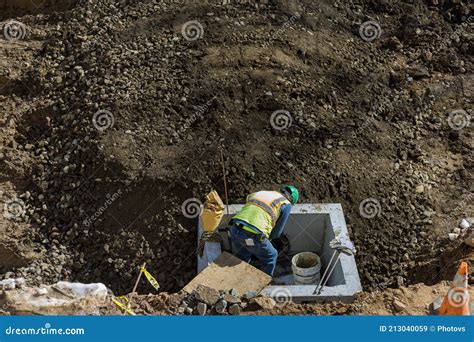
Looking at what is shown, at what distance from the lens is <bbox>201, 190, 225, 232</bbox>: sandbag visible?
7941 mm

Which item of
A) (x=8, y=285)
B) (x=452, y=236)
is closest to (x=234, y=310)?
(x=8, y=285)

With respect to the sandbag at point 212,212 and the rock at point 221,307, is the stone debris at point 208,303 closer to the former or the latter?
the rock at point 221,307

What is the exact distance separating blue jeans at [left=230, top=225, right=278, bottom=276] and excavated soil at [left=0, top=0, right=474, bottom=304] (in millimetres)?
714

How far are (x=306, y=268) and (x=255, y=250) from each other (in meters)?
0.72

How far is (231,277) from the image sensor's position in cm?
732

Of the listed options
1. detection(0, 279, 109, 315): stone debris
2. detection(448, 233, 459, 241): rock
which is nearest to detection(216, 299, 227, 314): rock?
detection(0, 279, 109, 315): stone debris

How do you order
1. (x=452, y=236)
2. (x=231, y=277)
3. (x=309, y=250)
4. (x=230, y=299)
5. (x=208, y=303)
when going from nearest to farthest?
(x=208, y=303) → (x=230, y=299) → (x=231, y=277) → (x=452, y=236) → (x=309, y=250)

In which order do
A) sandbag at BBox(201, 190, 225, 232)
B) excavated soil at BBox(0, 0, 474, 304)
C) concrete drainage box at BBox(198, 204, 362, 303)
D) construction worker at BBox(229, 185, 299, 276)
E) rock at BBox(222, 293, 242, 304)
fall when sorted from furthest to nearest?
1. excavated soil at BBox(0, 0, 474, 304)
2. sandbag at BBox(201, 190, 225, 232)
3. construction worker at BBox(229, 185, 299, 276)
4. concrete drainage box at BBox(198, 204, 362, 303)
5. rock at BBox(222, 293, 242, 304)

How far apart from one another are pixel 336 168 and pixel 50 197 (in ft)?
12.3

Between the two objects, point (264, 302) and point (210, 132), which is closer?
point (264, 302)

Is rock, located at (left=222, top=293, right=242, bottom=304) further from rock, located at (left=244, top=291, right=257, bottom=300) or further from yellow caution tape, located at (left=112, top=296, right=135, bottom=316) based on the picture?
yellow caution tape, located at (left=112, top=296, right=135, bottom=316)

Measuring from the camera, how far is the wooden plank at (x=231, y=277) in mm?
7156

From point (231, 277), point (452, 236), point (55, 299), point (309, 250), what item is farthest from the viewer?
point (309, 250)

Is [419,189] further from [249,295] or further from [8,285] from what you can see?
[8,285]
